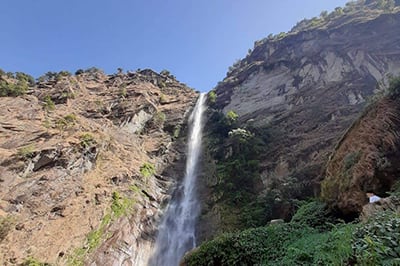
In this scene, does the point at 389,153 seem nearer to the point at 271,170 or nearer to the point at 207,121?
the point at 271,170

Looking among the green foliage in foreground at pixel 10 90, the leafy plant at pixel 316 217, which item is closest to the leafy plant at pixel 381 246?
the leafy plant at pixel 316 217

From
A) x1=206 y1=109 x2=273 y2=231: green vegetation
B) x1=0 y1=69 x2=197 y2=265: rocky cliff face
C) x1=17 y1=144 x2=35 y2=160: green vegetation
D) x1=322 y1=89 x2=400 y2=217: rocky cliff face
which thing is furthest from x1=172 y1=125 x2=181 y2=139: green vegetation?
x1=322 y1=89 x2=400 y2=217: rocky cliff face

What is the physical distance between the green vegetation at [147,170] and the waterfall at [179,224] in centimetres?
210

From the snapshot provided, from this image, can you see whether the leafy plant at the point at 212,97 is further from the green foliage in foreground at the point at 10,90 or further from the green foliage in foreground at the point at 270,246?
the green foliage in foreground at the point at 270,246

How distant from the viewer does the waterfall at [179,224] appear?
1587 centimetres

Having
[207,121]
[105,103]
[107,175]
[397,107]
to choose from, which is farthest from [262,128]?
[105,103]

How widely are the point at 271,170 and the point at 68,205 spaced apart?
1146 cm

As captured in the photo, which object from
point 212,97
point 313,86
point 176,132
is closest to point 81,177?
point 176,132

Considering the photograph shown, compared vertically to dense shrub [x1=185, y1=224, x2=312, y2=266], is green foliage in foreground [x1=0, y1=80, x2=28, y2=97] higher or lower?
higher

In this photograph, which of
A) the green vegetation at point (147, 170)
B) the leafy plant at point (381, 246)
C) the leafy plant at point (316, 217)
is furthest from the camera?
the green vegetation at point (147, 170)

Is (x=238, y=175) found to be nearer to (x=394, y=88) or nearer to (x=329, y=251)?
(x=394, y=88)

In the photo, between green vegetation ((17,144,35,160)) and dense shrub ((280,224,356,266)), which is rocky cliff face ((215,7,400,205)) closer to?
dense shrub ((280,224,356,266))

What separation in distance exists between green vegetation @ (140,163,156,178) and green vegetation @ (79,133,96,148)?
3.59 m

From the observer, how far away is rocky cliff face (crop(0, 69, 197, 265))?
1349 centimetres
